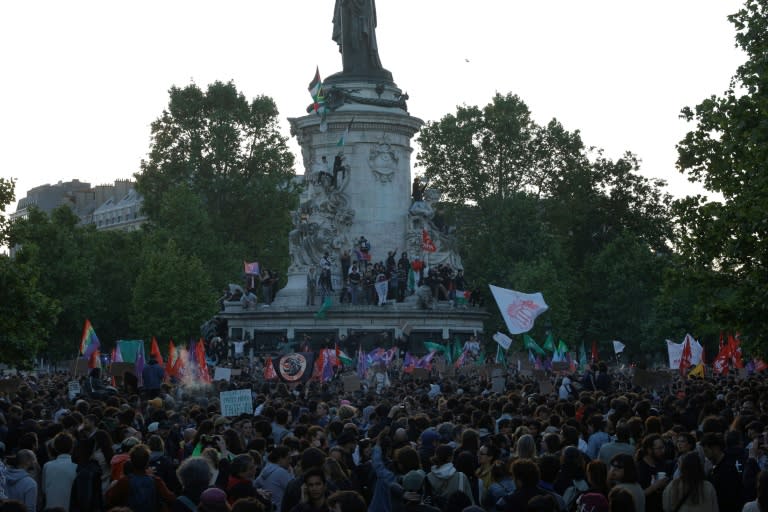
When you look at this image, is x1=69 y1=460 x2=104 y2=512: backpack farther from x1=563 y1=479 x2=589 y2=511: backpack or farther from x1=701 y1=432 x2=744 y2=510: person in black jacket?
x1=701 y1=432 x2=744 y2=510: person in black jacket

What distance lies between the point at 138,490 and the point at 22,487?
3.82ft

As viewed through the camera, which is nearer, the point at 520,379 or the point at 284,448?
the point at 284,448

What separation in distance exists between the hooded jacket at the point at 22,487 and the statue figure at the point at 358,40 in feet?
143

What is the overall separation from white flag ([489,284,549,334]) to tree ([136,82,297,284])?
1703 inches

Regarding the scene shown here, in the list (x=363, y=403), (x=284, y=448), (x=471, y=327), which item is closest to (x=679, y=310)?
(x=471, y=327)

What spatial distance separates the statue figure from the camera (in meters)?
54.1

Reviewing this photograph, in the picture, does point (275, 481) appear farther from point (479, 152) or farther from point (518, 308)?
point (479, 152)

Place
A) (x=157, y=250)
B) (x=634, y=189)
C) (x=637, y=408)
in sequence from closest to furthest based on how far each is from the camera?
(x=637, y=408) → (x=157, y=250) → (x=634, y=189)

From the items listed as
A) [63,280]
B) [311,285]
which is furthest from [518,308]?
[63,280]

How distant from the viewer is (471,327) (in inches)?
2053

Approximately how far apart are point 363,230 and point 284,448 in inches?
1657

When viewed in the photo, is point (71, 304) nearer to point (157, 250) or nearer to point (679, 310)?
point (157, 250)

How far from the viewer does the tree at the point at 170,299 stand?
210 feet

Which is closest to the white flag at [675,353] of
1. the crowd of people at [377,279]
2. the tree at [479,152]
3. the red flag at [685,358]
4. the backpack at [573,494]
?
the red flag at [685,358]
